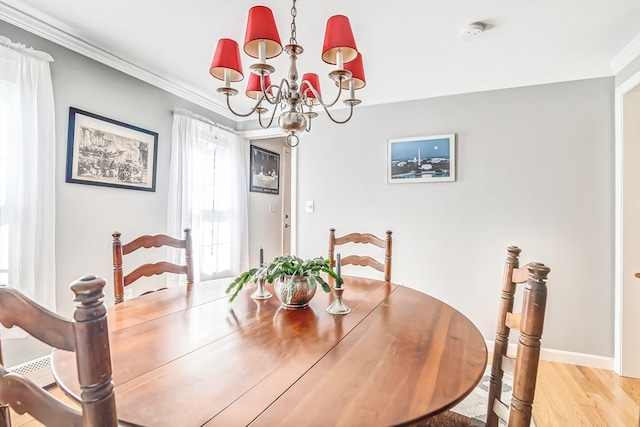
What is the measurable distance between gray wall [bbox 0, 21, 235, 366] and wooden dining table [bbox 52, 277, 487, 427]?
3.93 feet

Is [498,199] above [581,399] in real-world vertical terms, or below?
above

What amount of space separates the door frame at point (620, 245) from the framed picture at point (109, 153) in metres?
3.64

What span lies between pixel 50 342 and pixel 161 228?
2577mm

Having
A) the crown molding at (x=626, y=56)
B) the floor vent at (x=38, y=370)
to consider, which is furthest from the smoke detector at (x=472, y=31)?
the floor vent at (x=38, y=370)

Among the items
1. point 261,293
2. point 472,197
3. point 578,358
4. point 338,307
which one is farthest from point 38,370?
point 578,358

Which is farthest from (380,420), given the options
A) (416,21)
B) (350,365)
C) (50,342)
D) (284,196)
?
(284,196)

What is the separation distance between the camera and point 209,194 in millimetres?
3355

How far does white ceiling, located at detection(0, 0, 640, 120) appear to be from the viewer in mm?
1808

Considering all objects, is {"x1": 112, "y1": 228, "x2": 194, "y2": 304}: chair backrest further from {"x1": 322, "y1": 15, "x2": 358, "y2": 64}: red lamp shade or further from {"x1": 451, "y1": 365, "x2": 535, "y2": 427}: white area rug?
{"x1": 451, "y1": 365, "x2": 535, "y2": 427}: white area rug

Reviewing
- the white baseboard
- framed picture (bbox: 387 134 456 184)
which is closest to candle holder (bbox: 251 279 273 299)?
framed picture (bbox: 387 134 456 184)

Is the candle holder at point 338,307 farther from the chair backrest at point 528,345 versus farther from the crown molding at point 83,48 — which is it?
the crown molding at point 83,48

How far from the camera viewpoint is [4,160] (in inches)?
73.5

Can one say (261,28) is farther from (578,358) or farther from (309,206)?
(578,358)

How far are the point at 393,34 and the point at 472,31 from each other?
476 mm
